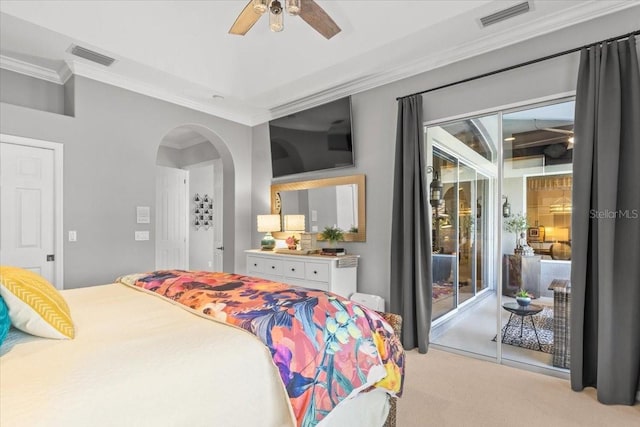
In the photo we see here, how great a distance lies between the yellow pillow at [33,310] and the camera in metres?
1.24

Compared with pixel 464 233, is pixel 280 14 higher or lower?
higher

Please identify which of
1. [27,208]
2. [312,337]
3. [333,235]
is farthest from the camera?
[333,235]

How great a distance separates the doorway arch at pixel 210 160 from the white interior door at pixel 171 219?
0.39 ft

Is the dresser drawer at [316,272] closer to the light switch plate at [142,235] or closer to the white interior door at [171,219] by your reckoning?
the light switch plate at [142,235]

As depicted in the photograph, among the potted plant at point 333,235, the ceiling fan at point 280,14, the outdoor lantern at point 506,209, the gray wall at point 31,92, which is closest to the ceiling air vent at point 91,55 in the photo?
the gray wall at point 31,92

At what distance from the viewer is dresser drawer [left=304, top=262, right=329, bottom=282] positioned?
3.57 meters

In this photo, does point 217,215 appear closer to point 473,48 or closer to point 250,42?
point 250,42

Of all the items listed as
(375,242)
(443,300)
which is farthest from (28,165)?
(443,300)

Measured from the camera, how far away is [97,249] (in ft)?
11.6

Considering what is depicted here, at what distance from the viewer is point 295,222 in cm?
434

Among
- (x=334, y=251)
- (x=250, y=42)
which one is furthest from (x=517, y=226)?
(x=250, y=42)

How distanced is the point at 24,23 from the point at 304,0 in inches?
95.5

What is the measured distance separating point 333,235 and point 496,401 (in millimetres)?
2196

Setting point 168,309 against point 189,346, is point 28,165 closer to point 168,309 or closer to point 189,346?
point 168,309
